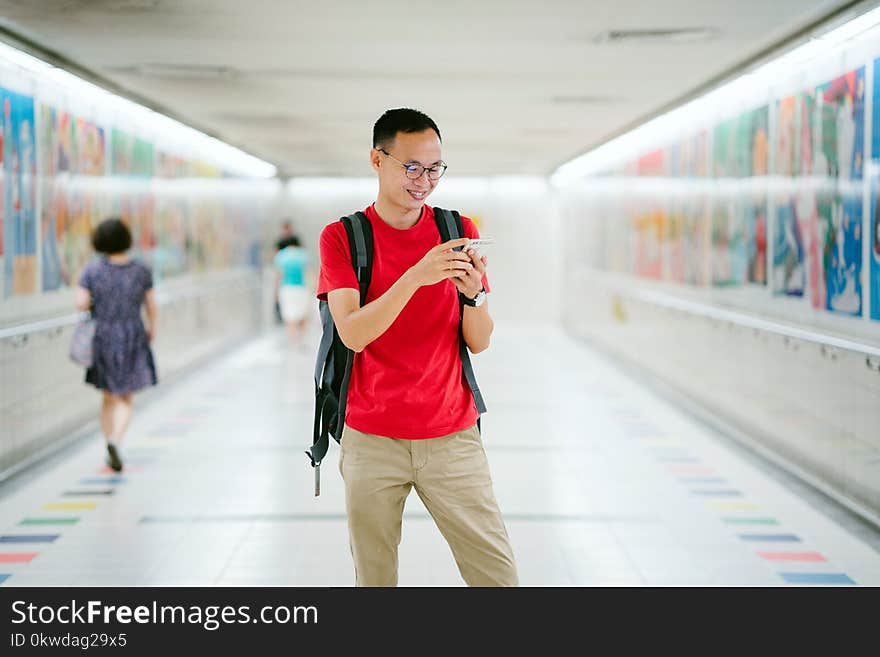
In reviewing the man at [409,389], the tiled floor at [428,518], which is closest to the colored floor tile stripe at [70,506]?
the tiled floor at [428,518]

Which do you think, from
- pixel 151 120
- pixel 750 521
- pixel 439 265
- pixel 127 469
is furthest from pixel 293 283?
pixel 439 265

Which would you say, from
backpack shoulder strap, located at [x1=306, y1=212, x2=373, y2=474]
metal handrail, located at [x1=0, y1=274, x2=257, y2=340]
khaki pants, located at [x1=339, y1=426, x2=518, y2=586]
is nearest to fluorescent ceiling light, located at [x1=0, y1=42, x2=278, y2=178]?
metal handrail, located at [x1=0, y1=274, x2=257, y2=340]

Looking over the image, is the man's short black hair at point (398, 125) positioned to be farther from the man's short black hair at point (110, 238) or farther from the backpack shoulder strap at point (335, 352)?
the man's short black hair at point (110, 238)

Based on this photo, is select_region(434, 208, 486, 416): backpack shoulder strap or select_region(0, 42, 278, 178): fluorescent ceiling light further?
select_region(0, 42, 278, 178): fluorescent ceiling light

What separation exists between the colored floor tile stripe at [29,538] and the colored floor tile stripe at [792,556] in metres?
3.60

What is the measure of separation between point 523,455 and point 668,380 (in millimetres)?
3994

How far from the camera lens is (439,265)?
2830 millimetres

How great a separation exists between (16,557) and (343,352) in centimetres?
329

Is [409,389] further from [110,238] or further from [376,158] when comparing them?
[110,238]

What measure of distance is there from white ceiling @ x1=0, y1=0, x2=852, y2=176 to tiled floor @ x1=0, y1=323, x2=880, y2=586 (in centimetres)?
281

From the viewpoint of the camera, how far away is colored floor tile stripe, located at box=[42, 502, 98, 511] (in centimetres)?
671

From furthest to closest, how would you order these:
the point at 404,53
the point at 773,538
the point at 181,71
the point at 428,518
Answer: the point at 181,71 → the point at 404,53 → the point at 428,518 → the point at 773,538

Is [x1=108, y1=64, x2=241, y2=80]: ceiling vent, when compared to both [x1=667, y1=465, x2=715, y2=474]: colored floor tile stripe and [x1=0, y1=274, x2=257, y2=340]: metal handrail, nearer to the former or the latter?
[x1=0, y1=274, x2=257, y2=340]: metal handrail

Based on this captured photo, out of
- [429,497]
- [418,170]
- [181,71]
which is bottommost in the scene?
[429,497]
